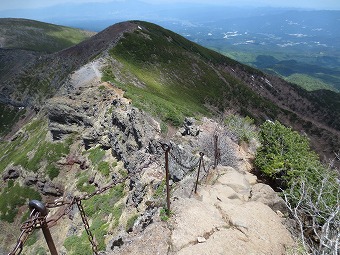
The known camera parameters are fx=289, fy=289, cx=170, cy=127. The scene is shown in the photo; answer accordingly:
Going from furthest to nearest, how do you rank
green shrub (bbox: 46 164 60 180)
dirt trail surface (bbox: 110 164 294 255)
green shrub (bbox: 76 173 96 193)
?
green shrub (bbox: 46 164 60 180) → green shrub (bbox: 76 173 96 193) → dirt trail surface (bbox: 110 164 294 255)

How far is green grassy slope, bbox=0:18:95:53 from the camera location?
164000mm

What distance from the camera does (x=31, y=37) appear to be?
177500 mm

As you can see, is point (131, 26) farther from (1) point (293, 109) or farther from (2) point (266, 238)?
(2) point (266, 238)

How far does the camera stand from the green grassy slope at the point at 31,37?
164 m

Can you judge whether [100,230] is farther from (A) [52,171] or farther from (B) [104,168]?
(A) [52,171]

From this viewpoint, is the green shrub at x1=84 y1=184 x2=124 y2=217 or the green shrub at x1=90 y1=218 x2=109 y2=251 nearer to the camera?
the green shrub at x1=90 y1=218 x2=109 y2=251

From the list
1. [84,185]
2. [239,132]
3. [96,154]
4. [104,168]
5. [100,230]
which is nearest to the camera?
[100,230]

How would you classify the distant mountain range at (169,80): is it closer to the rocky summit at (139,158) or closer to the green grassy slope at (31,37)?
the rocky summit at (139,158)

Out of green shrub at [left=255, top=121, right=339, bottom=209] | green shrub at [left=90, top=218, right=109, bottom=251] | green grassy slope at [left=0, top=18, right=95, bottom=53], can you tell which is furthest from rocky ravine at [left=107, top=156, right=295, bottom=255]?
green grassy slope at [left=0, top=18, right=95, bottom=53]

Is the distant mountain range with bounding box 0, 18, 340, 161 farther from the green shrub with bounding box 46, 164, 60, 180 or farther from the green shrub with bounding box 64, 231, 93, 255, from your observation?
the green shrub with bounding box 64, 231, 93, 255

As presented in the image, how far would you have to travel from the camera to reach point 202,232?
12.9 m

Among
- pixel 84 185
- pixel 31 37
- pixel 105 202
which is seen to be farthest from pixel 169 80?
pixel 31 37

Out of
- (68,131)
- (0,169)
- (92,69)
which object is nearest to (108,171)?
(68,131)

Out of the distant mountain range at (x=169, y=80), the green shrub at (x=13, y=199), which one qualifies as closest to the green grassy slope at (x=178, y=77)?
the distant mountain range at (x=169, y=80)
